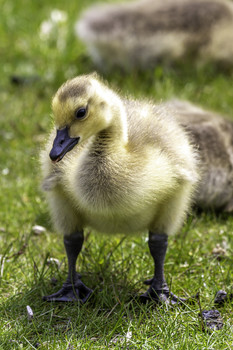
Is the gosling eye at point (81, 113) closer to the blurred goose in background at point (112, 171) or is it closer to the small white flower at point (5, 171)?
the blurred goose in background at point (112, 171)

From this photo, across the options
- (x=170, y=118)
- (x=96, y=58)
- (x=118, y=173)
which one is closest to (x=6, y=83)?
(x=96, y=58)

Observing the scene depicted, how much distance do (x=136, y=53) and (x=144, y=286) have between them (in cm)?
275

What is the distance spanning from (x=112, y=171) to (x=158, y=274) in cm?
55

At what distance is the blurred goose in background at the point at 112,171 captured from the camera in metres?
2.32

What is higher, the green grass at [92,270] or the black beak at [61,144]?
the black beak at [61,144]

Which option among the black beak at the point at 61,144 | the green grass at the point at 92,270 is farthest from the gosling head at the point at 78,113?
the green grass at the point at 92,270

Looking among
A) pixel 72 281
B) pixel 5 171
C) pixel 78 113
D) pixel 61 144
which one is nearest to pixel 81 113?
pixel 78 113

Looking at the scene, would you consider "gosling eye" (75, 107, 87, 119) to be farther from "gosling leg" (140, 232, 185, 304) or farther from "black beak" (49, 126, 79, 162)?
"gosling leg" (140, 232, 185, 304)

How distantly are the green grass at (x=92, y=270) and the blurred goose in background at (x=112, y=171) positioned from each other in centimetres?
12

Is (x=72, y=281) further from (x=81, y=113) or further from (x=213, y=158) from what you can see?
(x=213, y=158)

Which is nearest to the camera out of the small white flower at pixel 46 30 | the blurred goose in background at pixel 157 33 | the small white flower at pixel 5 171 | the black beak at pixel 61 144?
the black beak at pixel 61 144

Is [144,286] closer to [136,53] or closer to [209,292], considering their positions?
[209,292]

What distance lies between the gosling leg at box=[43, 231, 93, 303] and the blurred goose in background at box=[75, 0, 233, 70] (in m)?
2.72

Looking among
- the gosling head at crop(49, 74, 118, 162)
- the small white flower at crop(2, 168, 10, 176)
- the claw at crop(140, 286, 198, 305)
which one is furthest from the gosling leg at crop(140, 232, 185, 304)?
the small white flower at crop(2, 168, 10, 176)
